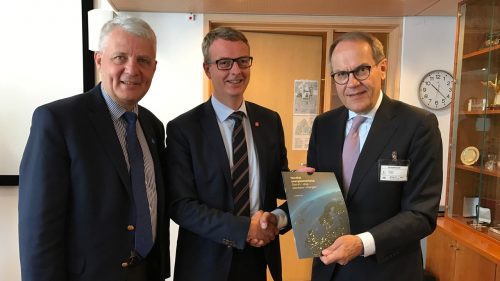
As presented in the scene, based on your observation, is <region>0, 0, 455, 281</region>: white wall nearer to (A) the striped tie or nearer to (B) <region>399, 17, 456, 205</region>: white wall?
(B) <region>399, 17, 456, 205</region>: white wall

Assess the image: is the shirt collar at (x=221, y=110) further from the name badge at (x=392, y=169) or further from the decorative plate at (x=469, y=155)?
the decorative plate at (x=469, y=155)

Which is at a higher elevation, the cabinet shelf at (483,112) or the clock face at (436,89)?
the clock face at (436,89)

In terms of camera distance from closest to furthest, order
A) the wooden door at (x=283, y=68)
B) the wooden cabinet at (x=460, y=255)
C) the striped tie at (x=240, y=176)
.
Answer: the striped tie at (x=240, y=176) → the wooden cabinet at (x=460, y=255) → the wooden door at (x=283, y=68)

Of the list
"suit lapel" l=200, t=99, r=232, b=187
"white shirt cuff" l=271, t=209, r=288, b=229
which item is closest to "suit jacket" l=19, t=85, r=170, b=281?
"suit lapel" l=200, t=99, r=232, b=187

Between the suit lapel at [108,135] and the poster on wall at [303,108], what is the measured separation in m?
2.33

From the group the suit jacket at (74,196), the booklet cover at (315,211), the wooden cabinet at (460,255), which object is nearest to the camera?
the suit jacket at (74,196)

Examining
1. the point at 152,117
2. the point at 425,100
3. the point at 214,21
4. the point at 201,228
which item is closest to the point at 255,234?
the point at 201,228

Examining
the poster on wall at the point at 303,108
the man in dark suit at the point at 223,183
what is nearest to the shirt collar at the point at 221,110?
the man in dark suit at the point at 223,183

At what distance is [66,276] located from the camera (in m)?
1.25

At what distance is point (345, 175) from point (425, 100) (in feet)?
7.15

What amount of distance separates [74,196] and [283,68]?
8.31ft

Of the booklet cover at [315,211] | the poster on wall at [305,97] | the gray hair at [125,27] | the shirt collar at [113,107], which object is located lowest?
the booklet cover at [315,211]

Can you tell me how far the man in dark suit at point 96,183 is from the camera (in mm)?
1182

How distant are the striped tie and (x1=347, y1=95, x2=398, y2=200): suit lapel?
1.46 ft
